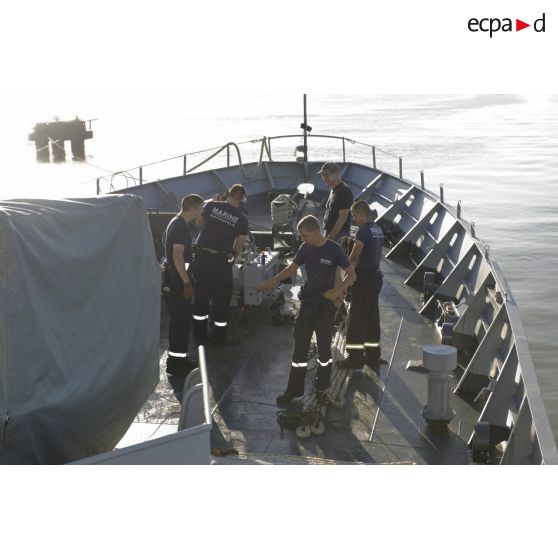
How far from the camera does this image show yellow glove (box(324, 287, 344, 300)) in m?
6.43

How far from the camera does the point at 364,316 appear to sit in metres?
7.45

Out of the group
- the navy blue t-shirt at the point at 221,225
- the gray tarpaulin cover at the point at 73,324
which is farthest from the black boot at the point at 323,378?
the gray tarpaulin cover at the point at 73,324

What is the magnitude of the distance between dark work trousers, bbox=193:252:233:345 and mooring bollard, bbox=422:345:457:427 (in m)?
2.34

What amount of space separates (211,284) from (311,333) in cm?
153

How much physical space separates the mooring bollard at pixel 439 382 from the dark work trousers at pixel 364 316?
128 cm

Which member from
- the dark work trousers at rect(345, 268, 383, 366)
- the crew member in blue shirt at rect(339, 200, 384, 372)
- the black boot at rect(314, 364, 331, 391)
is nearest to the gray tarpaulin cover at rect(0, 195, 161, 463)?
the black boot at rect(314, 364, 331, 391)

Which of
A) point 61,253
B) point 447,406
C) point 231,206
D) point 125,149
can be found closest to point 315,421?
point 447,406

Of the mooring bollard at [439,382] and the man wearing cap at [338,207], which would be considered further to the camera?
the man wearing cap at [338,207]

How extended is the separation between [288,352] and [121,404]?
3.88 metres

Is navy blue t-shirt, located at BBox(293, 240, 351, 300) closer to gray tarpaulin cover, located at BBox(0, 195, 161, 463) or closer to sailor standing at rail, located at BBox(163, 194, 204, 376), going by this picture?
sailor standing at rail, located at BBox(163, 194, 204, 376)

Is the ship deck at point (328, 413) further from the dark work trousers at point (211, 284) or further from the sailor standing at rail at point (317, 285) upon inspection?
the sailor standing at rail at point (317, 285)

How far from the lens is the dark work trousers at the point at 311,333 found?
6.52 meters

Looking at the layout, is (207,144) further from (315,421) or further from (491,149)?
(315,421)

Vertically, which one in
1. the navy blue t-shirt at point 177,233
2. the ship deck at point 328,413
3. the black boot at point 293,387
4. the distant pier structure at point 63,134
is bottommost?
the ship deck at point 328,413
